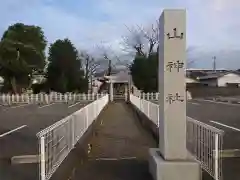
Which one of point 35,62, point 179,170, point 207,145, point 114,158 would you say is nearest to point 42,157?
point 179,170

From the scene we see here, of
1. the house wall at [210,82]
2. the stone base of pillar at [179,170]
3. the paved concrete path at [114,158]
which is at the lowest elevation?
the paved concrete path at [114,158]

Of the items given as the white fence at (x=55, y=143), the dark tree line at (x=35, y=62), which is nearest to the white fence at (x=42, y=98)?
the dark tree line at (x=35, y=62)

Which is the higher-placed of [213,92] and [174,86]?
[174,86]

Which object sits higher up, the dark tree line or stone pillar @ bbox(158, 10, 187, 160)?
the dark tree line

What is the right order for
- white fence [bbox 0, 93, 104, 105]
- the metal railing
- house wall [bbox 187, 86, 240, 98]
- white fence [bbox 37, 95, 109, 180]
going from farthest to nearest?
house wall [bbox 187, 86, 240, 98]
white fence [bbox 0, 93, 104, 105]
the metal railing
white fence [bbox 37, 95, 109, 180]

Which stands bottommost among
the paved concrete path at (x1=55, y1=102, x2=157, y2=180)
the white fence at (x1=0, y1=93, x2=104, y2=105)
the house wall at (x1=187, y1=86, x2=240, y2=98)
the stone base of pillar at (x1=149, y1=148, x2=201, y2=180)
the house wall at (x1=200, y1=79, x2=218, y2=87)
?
the paved concrete path at (x1=55, y1=102, x2=157, y2=180)

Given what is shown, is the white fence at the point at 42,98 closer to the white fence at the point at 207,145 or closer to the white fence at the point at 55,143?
the white fence at the point at 55,143

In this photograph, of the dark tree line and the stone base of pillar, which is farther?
the dark tree line

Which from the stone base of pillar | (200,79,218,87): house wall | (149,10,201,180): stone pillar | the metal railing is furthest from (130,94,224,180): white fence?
(200,79,218,87): house wall

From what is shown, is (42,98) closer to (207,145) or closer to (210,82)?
(210,82)

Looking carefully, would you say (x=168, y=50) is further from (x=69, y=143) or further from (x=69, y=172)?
(x=69, y=143)

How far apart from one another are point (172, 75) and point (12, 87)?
51.1 metres

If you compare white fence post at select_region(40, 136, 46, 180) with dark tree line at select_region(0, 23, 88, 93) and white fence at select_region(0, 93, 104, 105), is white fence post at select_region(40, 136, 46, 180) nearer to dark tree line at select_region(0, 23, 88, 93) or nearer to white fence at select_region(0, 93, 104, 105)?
white fence at select_region(0, 93, 104, 105)

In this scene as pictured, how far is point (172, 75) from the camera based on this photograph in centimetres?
657
